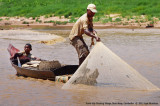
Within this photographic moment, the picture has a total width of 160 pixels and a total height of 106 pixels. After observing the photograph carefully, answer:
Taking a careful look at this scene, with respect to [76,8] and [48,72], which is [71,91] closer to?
[48,72]

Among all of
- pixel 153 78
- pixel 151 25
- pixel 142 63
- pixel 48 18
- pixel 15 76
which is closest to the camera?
pixel 153 78

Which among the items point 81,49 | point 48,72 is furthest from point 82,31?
point 48,72

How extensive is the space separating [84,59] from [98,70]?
83 cm

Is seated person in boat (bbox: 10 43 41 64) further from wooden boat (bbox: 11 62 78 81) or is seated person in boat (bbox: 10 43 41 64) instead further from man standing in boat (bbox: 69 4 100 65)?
man standing in boat (bbox: 69 4 100 65)

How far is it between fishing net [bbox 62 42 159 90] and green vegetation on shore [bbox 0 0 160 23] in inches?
704

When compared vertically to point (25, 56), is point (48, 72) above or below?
below

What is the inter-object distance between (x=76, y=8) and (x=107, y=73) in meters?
23.6

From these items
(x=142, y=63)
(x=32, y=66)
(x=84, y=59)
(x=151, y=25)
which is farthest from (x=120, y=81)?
(x=151, y=25)

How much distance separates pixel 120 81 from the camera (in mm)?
7980

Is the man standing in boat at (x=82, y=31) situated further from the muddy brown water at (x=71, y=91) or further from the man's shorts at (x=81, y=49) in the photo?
the muddy brown water at (x=71, y=91)

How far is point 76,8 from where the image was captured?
3128 cm

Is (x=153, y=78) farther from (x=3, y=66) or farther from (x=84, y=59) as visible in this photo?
(x=3, y=66)

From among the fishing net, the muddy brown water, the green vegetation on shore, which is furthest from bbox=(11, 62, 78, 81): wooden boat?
the green vegetation on shore

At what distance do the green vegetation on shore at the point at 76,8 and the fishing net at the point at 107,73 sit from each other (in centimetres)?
1788
